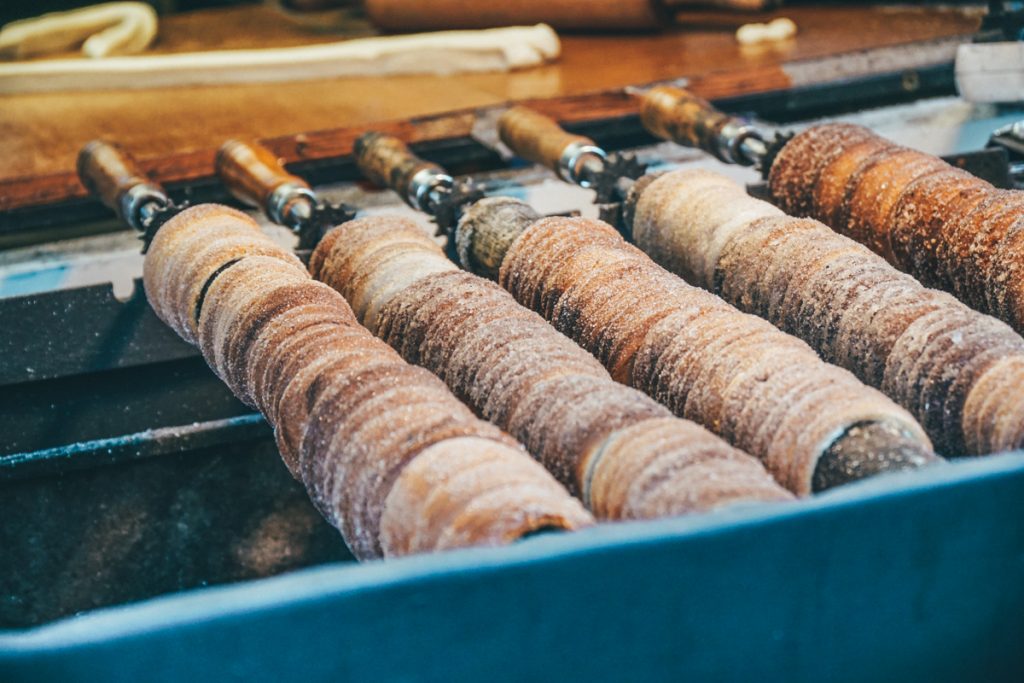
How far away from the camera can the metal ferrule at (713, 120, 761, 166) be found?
276cm

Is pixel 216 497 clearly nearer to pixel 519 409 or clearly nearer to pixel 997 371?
pixel 519 409

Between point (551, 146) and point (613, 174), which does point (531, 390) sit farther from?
point (551, 146)

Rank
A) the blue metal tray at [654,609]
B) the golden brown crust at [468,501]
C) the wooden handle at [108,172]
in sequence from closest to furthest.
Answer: the blue metal tray at [654,609] → the golden brown crust at [468,501] → the wooden handle at [108,172]

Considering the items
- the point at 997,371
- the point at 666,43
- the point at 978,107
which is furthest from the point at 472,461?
the point at 666,43

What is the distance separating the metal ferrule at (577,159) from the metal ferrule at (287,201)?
628mm

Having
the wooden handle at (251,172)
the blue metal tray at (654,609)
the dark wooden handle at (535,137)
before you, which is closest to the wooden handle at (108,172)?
the wooden handle at (251,172)

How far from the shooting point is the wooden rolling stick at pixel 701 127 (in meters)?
2.76

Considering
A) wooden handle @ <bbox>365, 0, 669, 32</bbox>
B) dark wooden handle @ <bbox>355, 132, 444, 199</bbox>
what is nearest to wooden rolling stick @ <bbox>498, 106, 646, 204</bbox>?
dark wooden handle @ <bbox>355, 132, 444, 199</bbox>

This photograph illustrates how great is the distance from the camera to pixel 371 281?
210 cm

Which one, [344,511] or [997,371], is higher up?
[997,371]

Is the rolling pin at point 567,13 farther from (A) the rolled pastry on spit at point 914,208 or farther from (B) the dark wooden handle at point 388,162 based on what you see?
(A) the rolled pastry on spit at point 914,208

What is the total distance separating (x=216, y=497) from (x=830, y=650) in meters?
1.49

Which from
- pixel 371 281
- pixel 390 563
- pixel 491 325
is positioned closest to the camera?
pixel 390 563

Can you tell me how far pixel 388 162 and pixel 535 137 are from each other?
390 mm
